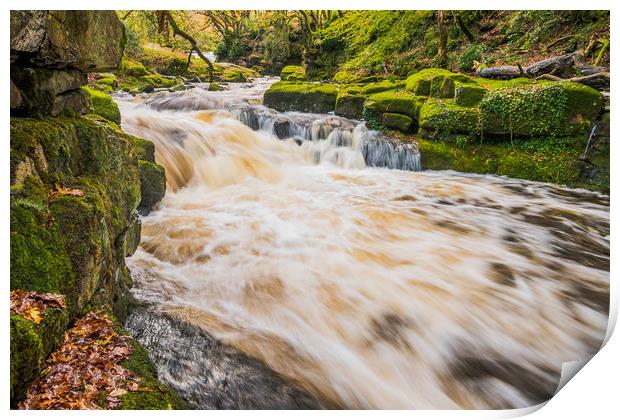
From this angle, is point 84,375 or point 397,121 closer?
point 84,375

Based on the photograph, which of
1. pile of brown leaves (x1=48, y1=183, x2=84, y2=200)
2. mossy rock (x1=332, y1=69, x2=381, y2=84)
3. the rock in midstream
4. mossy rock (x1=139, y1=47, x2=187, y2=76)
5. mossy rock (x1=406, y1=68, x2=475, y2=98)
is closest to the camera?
pile of brown leaves (x1=48, y1=183, x2=84, y2=200)

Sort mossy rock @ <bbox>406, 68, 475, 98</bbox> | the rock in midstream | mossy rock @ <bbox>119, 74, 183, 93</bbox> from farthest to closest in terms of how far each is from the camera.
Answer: mossy rock @ <bbox>119, 74, 183, 93</bbox>, mossy rock @ <bbox>406, 68, 475, 98</bbox>, the rock in midstream

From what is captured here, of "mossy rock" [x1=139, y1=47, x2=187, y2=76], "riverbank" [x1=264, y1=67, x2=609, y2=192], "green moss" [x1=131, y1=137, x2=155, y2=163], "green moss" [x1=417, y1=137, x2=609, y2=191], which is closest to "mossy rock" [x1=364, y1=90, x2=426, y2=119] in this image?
"riverbank" [x1=264, y1=67, x2=609, y2=192]

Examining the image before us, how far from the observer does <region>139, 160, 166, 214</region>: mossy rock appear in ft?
14.6

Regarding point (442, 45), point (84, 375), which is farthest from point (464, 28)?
point (84, 375)

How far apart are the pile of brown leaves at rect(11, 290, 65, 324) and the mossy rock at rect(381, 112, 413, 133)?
7.40 metres

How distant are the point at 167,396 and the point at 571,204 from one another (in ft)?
20.7

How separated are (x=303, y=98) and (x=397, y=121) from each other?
2.81 m

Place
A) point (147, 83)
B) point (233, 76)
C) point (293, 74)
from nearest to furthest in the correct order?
point (147, 83)
point (233, 76)
point (293, 74)

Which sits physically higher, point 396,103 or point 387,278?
point 396,103

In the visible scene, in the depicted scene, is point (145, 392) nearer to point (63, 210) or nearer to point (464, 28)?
point (63, 210)

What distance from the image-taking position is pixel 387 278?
3.35 m

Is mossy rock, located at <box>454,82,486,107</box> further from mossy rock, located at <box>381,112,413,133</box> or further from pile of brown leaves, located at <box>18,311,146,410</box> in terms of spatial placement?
pile of brown leaves, located at <box>18,311,146,410</box>

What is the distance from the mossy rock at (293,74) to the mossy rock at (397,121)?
8704 millimetres
